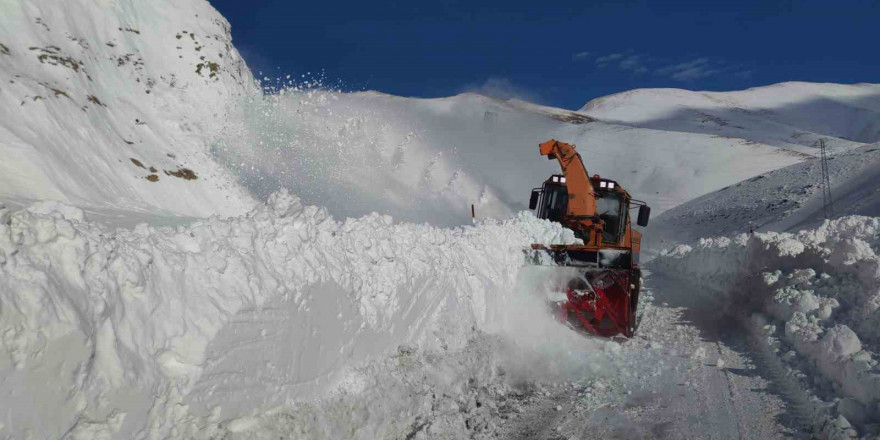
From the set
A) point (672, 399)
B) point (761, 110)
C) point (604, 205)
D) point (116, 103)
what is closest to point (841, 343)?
point (672, 399)

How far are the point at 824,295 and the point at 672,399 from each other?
3942 mm

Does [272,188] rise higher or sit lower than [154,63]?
lower

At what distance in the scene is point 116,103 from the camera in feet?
43.7

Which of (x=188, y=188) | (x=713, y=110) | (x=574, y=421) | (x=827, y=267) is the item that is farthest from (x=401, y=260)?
(x=713, y=110)

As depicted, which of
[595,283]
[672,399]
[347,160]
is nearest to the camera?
[672,399]

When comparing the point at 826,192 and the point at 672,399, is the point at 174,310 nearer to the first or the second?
the point at 672,399

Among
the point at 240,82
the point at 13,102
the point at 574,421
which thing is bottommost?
the point at 574,421

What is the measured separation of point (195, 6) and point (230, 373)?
1722cm

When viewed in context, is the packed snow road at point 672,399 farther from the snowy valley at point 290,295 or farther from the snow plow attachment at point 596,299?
the snow plow attachment at point 596,299

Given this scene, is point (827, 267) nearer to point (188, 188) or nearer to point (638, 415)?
point (638, 415)

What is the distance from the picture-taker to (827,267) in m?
9.43

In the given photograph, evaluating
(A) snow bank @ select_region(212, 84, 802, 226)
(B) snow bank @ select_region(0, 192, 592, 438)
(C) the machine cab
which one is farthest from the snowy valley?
(C) the machine cab

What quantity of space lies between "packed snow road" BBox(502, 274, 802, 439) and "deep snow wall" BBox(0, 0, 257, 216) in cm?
752

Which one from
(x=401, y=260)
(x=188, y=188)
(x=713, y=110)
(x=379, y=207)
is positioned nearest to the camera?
(x=401, y=260)
